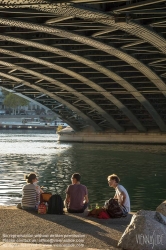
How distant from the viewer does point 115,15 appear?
28.4 meters

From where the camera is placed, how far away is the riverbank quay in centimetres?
1179

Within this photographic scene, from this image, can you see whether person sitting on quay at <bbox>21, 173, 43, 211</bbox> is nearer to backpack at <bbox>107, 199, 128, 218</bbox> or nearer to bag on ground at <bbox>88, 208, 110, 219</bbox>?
bag on ground at <bbox>88, 208, 110, 219</bbox>

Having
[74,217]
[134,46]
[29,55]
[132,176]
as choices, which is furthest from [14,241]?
[29,55]

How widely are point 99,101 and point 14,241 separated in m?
56.3

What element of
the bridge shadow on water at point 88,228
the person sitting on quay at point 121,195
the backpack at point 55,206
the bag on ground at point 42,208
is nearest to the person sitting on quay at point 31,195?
the bag on ground at point 42,208

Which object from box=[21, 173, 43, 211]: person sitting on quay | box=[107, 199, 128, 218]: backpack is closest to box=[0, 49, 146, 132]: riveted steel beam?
box=[21, 173, 43, 211]: person sitting on quay

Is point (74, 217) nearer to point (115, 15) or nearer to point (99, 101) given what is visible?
point (115, 15)

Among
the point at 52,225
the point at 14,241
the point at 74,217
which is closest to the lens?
the point at 14,241

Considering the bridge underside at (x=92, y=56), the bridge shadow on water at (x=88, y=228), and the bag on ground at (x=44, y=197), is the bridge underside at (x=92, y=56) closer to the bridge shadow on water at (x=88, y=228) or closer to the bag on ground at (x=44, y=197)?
the bag on ground at (x=44, y=197)

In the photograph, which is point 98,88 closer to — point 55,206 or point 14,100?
point 55,206

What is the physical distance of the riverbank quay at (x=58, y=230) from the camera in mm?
11792

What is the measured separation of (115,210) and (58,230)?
2.19 metres

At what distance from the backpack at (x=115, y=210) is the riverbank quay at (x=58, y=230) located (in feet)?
0.49

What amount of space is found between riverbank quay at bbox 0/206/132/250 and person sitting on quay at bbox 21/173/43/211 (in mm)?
215
